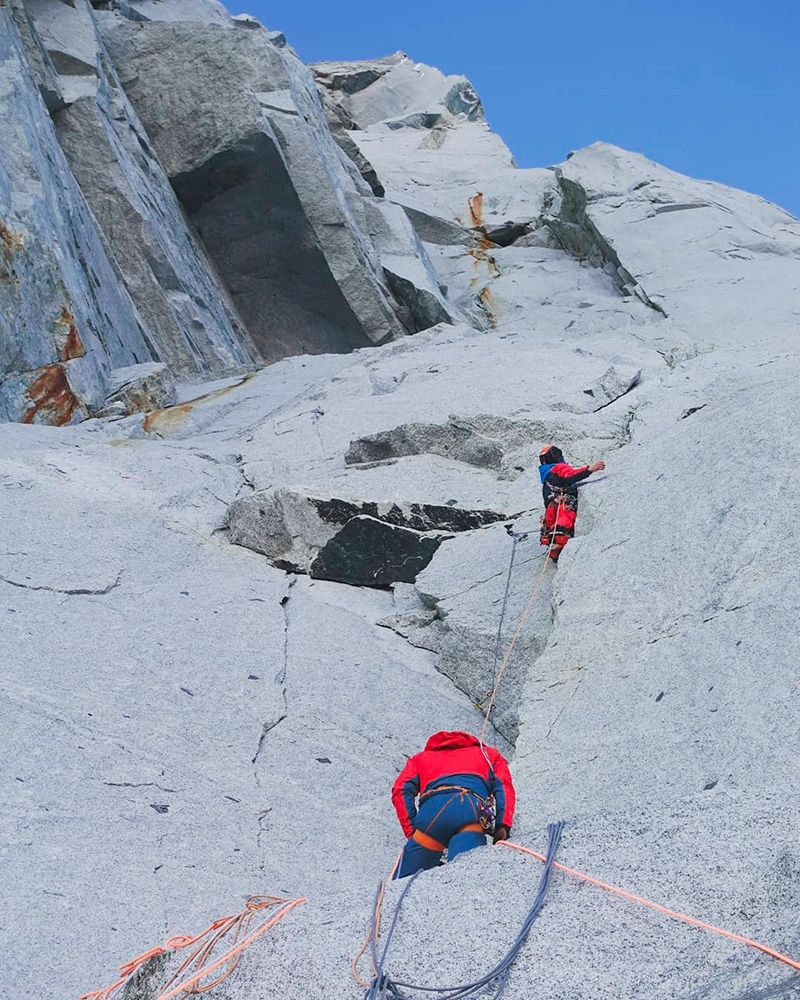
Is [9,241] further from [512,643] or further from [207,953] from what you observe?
[207,953]

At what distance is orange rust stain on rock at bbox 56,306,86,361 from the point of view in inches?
536

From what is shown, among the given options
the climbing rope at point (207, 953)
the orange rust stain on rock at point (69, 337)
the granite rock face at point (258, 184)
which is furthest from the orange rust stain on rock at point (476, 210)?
the climbing rope at point (207, 953)

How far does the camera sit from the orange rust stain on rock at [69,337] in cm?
1362

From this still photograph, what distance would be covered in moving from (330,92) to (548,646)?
35.0 metres

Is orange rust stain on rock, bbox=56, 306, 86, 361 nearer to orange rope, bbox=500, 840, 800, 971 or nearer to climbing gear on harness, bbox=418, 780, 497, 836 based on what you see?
climbing gear on harness, bbox=418, 780, 497, 836

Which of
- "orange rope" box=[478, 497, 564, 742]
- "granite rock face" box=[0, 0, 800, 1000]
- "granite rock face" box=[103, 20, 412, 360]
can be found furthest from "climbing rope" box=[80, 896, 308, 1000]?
"granite rock face" box=[103, 20, 412, 360]

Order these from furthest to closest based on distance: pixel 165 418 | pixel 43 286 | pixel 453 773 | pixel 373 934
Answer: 1. pixel 165 418
2. pixel 43 286
3. pixel 453 773
4. pixel 373 934

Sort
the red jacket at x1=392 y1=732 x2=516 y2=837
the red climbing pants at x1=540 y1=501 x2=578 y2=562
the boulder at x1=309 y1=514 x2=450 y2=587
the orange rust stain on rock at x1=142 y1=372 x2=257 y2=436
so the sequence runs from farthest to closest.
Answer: the orange rust stain on rock at x1=142 y1=372 x2=257 y2=436 < the boulder at x1=309 y1=514 x2=450 y2=587 < the red climbing pants at x1=540 y1=501 x2=578 y2=562 < the red jacket at x1=392 y1=732 x2=516 y2=837

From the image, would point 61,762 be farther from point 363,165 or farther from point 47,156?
point 363,165

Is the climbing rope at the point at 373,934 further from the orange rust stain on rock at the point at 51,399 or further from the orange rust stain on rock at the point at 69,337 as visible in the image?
the orange rust stain on rock at the point at 69,337

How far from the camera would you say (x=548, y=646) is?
6125 mm

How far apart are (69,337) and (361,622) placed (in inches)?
Answer: 304

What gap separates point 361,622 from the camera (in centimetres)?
798

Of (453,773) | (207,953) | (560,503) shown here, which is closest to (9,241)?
(560,503)
